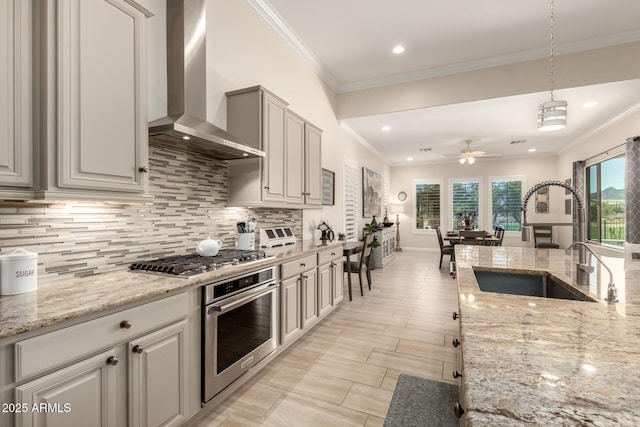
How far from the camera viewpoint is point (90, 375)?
122 centimetres

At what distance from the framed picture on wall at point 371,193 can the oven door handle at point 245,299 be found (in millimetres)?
4678

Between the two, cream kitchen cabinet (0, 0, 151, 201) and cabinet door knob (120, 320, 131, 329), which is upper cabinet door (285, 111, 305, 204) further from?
cabinet door knob (120, 320, 131, 329)

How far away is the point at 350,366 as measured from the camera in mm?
2506

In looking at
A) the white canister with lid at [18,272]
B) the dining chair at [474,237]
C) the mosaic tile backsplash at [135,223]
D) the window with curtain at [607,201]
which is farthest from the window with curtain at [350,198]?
the white canister with lid at [18,272]

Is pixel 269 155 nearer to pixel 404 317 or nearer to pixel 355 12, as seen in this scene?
pixel 355 12

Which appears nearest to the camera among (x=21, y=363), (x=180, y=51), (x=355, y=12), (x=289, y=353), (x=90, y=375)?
(x=21, y=363)

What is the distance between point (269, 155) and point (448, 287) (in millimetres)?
3786

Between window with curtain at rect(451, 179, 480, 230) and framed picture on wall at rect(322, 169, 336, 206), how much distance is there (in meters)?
5.30

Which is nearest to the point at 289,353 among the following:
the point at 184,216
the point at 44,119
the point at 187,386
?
the point at 187,386

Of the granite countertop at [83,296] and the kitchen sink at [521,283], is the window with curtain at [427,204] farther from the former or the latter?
the granite countertop at [83,296]

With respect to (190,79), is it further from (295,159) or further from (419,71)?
(419,71)

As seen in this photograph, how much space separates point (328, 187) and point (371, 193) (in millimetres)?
2665

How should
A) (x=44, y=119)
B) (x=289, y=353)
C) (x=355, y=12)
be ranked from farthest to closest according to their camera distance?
(x=355, y=12) → (x=289, y=353) → (x=44, y=119)

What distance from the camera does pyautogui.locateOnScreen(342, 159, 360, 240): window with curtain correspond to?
5668 mm
